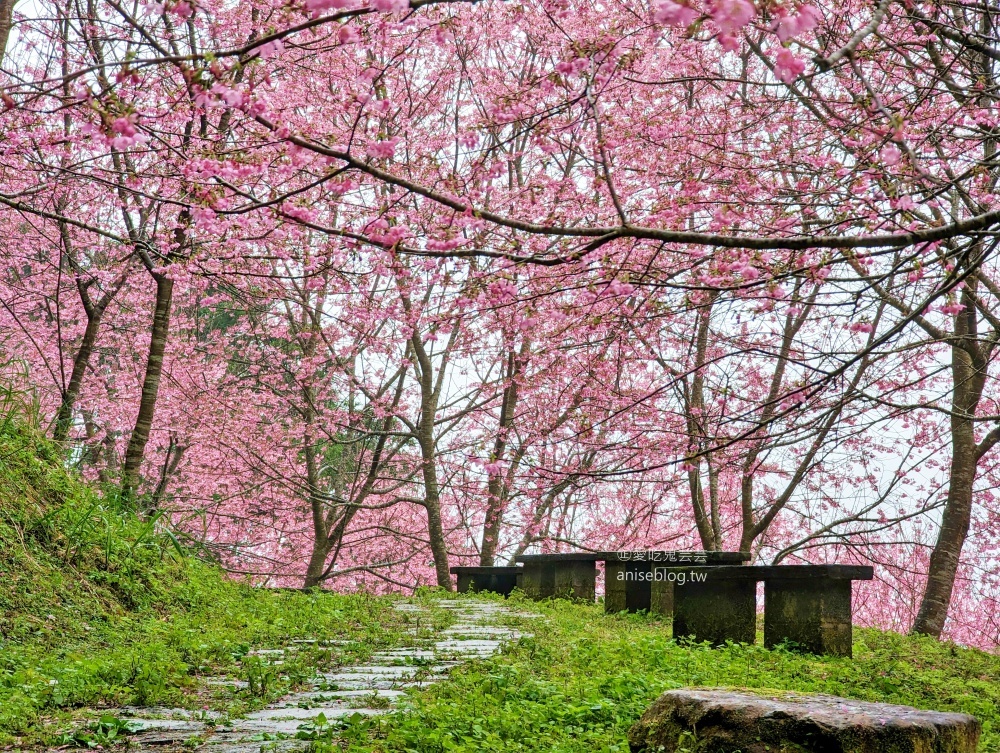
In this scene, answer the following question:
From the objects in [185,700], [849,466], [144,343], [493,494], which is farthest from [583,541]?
[185,700]

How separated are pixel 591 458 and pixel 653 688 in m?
9.93

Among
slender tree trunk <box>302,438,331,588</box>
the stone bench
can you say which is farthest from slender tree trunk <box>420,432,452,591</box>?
the stone bench

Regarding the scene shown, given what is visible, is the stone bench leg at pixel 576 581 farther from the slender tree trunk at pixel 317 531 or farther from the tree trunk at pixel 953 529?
the slender tree trunk at pixel 317 531

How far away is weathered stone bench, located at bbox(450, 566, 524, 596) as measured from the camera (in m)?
14.6

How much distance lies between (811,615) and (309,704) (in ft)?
15.7

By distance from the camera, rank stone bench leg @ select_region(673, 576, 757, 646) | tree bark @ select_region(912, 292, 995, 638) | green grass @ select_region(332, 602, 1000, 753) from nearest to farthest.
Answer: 1. green grass @ select_region(332, 602, 1000, 753)
2. stone bench leg @ select_region(673, 576, 757, 646)
3. tree bark @ select_region(912, 292, 995, 638)

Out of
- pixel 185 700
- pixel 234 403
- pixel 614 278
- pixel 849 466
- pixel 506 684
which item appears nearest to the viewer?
pixel 185 700

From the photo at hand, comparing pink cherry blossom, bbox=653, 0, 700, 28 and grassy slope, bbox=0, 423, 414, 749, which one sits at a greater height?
pink cherry blossom, bbox=653, 0, 700, 28

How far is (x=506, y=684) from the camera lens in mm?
4762

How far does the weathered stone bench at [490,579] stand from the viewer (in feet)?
48.0

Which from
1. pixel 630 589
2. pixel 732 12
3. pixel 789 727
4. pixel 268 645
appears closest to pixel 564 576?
pixel 630 589

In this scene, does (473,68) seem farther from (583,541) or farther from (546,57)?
(583,541)

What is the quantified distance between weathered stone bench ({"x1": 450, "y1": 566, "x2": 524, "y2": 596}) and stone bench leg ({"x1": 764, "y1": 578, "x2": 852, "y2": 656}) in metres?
7.13

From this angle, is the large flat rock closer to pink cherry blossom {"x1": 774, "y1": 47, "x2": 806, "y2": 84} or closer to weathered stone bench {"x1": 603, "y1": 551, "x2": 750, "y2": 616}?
pink cherry blossom {"x1": 774, "y1": 47, "x2": 806, "y2": 84}
